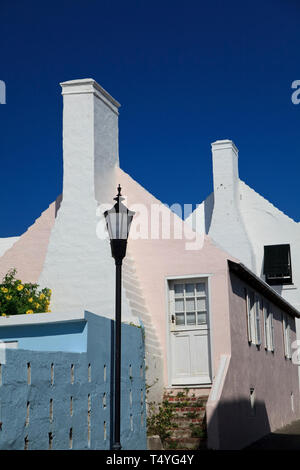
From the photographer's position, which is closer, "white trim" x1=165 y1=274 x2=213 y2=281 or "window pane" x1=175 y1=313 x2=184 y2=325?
"white trim" x1=165 y1=274 x2=213 y2=281

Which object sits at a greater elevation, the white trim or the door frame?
the white trim

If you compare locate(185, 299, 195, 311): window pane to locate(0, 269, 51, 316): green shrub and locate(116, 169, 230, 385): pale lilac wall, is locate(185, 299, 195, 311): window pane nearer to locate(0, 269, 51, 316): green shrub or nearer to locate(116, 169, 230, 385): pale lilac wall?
locate(116, 169, 230, 385): pale lilac wall

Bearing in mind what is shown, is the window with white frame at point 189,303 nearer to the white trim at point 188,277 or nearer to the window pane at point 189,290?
the window pane at point 189,290

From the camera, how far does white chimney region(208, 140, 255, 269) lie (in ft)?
78.6

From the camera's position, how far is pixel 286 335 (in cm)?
2106

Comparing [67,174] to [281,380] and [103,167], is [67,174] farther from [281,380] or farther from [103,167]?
[281,380]

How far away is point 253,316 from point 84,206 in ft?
16.4

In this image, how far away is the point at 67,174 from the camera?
14.8m

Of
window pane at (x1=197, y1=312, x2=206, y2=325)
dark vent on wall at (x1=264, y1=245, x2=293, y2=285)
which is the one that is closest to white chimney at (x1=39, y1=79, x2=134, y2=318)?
window pane at (x1=197, y1=312, x2=206, y2=325)

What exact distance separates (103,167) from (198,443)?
6279mm

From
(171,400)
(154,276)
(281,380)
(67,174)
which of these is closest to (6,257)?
(67,174)

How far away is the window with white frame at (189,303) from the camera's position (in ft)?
47.2

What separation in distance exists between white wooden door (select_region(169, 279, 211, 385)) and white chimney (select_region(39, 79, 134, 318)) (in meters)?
1.64

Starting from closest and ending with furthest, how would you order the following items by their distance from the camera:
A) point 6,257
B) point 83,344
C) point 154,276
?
→ point 83,344, point 154,276, point 6,257
